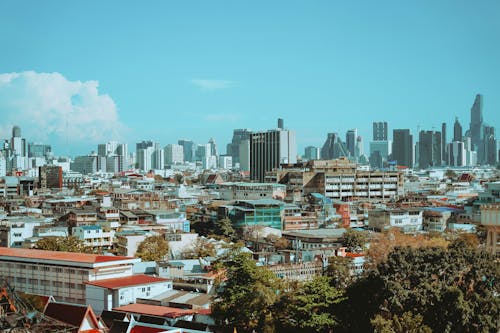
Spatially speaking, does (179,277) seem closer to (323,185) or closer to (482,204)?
(482,204)

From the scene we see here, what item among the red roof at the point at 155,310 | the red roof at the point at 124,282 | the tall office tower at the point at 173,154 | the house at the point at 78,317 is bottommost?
the red roof at the point at 155,310

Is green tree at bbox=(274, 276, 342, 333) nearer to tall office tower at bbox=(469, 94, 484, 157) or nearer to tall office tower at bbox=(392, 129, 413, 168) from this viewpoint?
tall office tower at bbox=(392, 129, 413, 168)

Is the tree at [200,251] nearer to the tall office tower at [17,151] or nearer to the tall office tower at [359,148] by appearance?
the tall office tower at [17,151]

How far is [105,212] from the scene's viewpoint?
27625 mm

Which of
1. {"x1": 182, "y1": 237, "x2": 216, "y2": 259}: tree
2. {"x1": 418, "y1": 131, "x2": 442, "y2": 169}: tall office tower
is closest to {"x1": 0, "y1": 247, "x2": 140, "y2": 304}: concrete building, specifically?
{"x1": 182, "y1": 237, "x2": 216, "y2": 259}: tree

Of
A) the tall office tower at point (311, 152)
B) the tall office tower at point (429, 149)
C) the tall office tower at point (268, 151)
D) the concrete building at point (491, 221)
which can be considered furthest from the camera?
the tall office tower at point (311, 152)

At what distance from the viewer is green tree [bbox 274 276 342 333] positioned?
12852 mm

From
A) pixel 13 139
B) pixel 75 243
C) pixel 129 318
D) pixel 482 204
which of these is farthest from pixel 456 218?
pixel 13 139

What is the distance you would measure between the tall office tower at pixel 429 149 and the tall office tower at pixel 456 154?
1742 mm

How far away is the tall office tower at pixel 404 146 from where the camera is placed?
108 meters

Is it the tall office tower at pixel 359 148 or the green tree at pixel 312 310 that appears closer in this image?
the green tree at pixel 312 310

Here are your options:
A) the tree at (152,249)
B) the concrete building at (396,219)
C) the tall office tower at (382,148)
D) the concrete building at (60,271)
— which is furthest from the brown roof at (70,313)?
the tall office tower at (382,148)

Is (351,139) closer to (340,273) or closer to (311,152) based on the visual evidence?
(311,152)

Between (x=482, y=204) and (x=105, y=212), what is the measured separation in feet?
50.7
